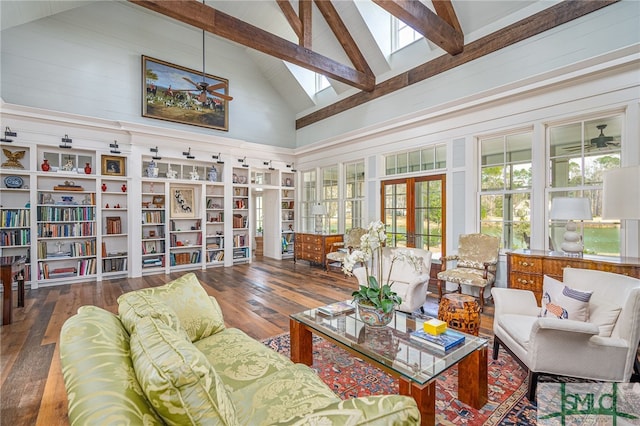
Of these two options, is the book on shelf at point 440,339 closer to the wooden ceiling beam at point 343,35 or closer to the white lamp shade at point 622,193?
the white lamp shade at point 622,193

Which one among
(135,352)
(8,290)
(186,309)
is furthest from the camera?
(8,290)

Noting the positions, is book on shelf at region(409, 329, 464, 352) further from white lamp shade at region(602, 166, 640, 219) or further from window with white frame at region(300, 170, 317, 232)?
window with white frame at region(300, 170, 317, 232)

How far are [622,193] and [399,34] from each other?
192 inches

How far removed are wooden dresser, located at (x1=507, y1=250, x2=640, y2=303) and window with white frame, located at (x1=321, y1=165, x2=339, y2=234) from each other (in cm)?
420

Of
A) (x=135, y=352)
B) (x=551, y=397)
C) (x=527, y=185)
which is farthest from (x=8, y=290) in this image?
(x=527, y=185)

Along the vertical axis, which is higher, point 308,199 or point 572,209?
point 308,199

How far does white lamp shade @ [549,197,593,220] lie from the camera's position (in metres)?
3.18

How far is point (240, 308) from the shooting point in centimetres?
406

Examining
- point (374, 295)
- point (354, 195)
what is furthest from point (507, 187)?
point (374, 295)

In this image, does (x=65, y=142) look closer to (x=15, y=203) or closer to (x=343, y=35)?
(x=15, y=203)

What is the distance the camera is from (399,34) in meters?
5.86

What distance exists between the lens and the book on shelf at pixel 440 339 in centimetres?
192

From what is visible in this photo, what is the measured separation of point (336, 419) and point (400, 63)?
6.28 meters

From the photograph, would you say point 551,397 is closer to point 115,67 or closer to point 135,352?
point 135,352
